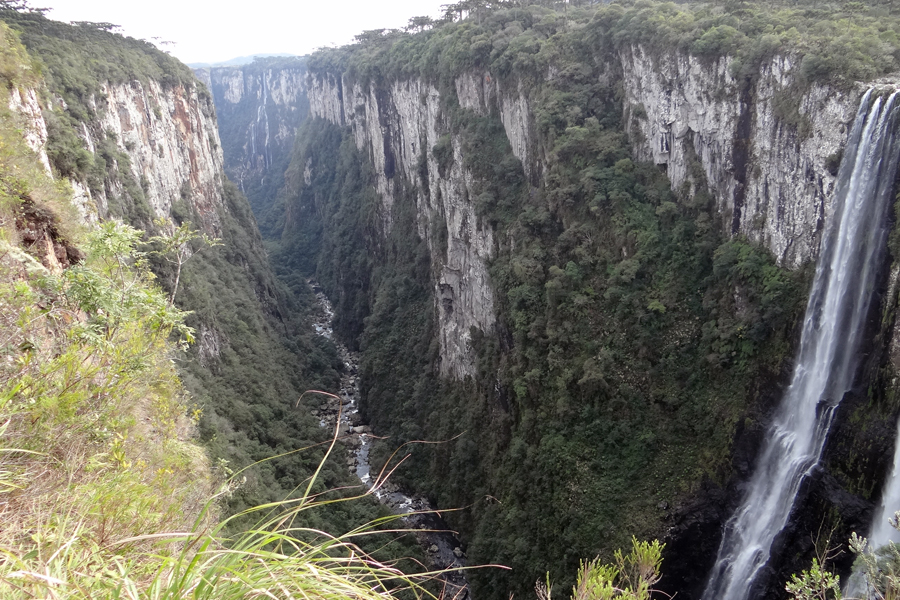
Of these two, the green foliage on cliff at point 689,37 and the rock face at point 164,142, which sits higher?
the green foliage on cliff at point 689,37

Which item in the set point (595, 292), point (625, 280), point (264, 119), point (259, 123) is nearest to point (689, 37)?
point (625, 280)

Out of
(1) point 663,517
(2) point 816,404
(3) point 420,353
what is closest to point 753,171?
(2) point 816,404

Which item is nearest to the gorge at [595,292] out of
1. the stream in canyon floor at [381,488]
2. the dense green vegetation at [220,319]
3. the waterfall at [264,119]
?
the dense green vegetation at [220,319]

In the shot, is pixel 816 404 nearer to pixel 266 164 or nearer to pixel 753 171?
pixel 753 171

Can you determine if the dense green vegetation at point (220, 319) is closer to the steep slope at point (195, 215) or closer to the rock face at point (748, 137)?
the steep slope at point (195, 215)

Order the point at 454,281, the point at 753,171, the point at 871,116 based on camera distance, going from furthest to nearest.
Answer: the point at 454,281
the point at 753,171
the point at 871,116

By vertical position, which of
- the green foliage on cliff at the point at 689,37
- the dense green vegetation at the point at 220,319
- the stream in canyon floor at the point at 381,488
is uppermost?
the green foliage on cliff at the point at 689,37

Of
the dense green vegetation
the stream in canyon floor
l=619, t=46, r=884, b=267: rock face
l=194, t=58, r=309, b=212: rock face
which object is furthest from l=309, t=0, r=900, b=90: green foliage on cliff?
l=194, t=58, r=309, b=212: rock face
